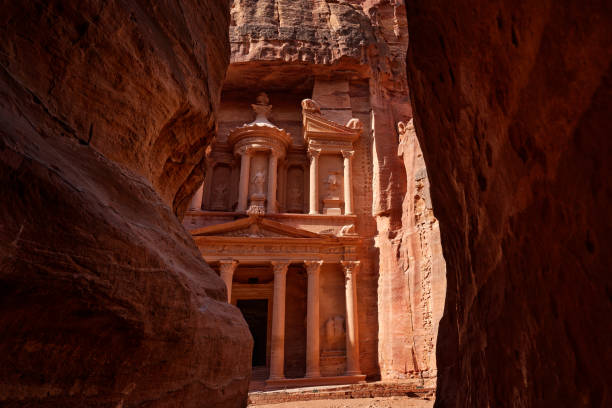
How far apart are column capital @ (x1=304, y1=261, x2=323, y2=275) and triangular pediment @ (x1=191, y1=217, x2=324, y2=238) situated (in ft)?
3.38

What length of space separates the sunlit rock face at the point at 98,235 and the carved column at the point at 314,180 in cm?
1437

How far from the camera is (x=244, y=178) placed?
59.6 ft

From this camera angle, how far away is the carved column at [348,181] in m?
17.7

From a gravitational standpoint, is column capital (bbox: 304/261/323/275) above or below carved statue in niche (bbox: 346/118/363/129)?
below

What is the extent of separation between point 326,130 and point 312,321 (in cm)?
873

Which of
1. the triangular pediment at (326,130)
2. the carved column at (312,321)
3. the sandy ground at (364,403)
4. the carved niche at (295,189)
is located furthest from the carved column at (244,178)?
the sandy ground at (364,403)

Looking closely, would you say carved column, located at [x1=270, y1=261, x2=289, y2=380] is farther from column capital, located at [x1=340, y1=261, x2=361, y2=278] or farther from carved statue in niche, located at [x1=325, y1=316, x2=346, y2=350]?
column capital, located at [x1=340, y1=261, x2=361, y2=278]

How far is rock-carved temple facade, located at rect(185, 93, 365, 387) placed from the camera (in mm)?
14898

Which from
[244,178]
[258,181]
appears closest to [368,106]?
[258,181]

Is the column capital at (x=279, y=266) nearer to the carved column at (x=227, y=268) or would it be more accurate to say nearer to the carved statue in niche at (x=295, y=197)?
the carved column at (x=227, y=268)

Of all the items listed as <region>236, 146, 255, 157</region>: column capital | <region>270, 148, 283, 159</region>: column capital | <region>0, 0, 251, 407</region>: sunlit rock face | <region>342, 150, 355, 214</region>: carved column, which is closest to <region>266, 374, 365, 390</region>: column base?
<region>342, 150, 355, 214</region>: carved column

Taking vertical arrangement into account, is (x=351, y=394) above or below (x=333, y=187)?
below

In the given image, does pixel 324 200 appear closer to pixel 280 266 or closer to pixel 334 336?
pixel 280 266

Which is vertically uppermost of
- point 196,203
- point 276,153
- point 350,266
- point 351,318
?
point 276,153
